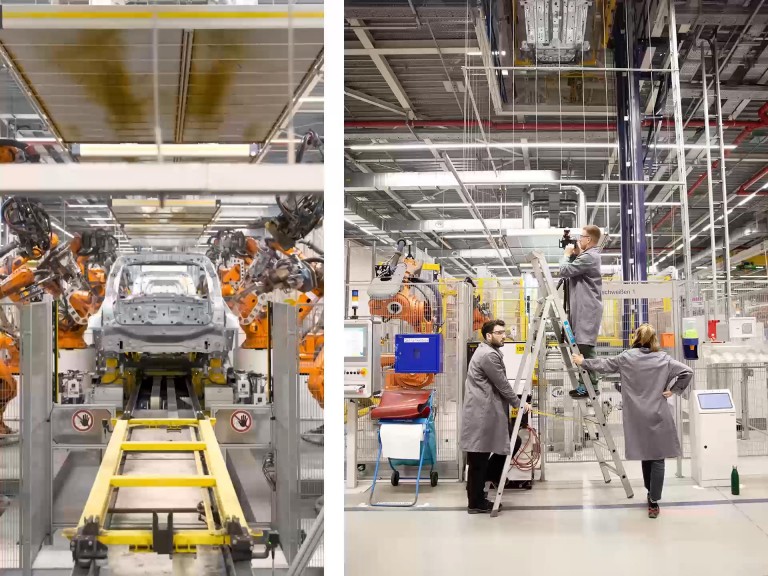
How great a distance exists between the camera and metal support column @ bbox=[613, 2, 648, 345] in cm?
888

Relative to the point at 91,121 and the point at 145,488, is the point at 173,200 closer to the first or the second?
the point at 91,121

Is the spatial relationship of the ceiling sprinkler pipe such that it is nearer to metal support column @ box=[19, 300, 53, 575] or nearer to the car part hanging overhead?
the car part hanging overhead

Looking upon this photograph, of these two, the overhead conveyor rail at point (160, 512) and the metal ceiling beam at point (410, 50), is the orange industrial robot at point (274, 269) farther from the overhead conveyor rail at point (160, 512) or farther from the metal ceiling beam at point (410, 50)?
the metal ceiling beam at point (410, 50)

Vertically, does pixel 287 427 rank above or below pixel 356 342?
below

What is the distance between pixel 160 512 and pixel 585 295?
458 centimetres

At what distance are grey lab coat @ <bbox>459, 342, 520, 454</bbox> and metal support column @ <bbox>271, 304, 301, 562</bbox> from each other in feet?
11.9

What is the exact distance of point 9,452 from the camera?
206cm

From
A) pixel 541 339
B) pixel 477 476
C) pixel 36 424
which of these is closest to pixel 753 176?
pixel 541 339

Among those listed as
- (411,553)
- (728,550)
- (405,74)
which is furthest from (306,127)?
(405,74)

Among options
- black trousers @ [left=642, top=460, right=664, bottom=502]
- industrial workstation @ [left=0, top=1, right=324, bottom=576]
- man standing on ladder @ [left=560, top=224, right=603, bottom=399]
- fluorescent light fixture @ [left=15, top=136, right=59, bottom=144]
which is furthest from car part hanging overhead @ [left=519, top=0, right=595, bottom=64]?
→ fluorescent light fixture @ [left=15, top=136, right=59, bottom=144]

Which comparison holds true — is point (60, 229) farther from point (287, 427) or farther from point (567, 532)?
point (567, 532)

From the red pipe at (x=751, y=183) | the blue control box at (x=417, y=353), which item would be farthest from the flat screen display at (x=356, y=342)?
the red pipe at (x=751, y=183)

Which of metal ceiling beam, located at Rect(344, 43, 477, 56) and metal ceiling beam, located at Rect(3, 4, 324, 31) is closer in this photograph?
metal ceiling beam, located at Rect(3, 4, 324, 31)

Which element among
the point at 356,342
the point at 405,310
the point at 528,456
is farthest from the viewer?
the point at 405,310
